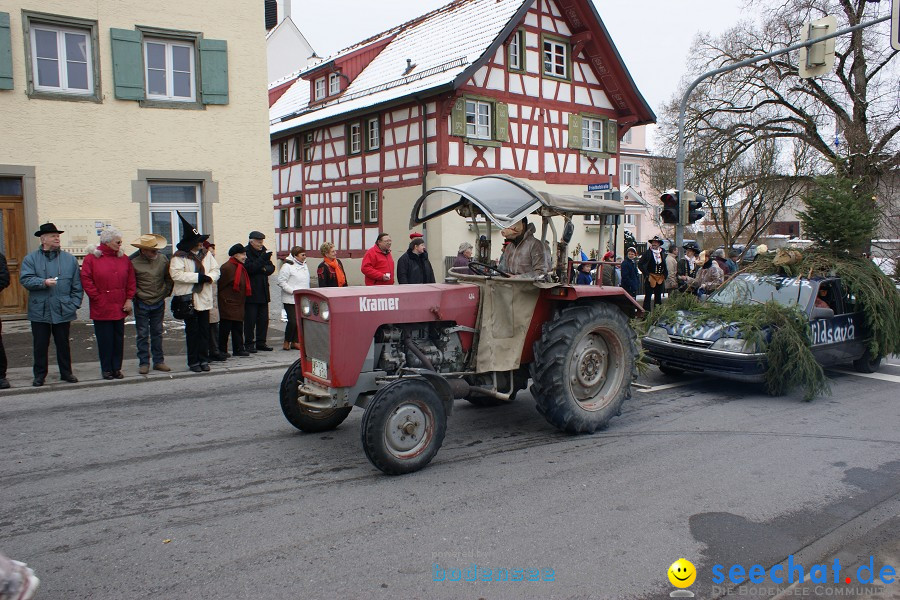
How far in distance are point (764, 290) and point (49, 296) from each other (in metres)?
9.01

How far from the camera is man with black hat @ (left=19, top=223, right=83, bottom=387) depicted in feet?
27.4

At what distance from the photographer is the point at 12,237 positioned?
41.6 ft

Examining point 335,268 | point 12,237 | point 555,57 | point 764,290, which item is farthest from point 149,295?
point 555,57

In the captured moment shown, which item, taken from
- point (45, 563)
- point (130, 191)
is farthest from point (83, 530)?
point (130, 191)

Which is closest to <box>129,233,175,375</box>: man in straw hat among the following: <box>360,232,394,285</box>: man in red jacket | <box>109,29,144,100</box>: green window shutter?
<box>360,232,394,285</box>: man in red jacket

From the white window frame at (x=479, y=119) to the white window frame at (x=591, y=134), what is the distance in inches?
153

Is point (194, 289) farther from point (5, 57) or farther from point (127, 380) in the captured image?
point (5, 57)

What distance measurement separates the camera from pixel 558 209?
608 centimetres

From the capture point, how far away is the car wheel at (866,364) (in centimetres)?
942

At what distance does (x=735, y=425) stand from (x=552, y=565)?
12.1 feet

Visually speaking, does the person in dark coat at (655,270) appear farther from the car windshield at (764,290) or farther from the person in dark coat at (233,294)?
the person in dark coat at (233,294)

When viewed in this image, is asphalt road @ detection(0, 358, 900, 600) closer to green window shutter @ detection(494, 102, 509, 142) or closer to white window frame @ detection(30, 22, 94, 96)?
white window frame @ detection(30, 22, 94, 96)

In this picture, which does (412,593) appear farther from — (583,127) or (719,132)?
(719,132)
